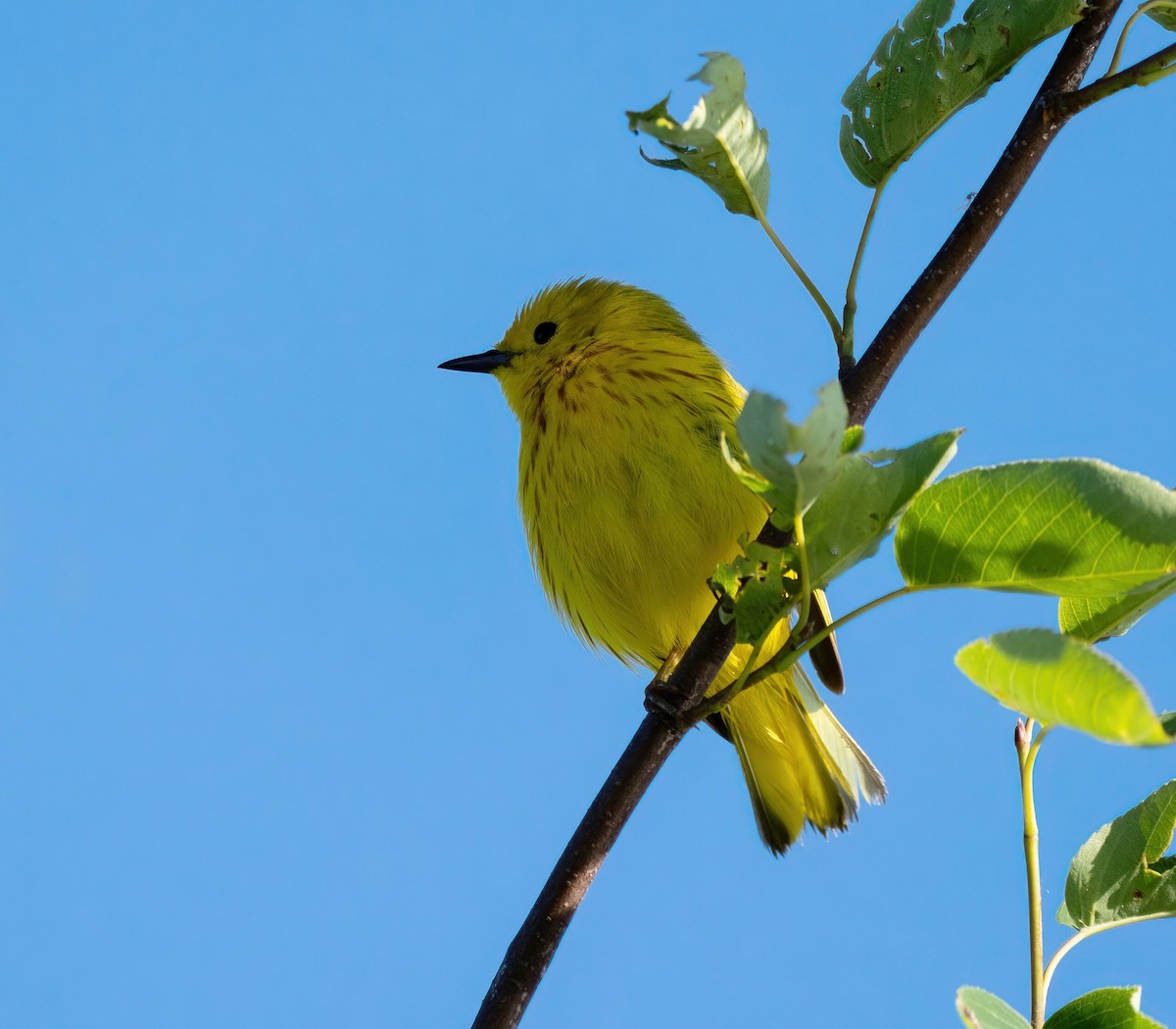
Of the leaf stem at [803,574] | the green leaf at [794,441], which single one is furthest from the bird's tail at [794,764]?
the green leaf at [794,441]

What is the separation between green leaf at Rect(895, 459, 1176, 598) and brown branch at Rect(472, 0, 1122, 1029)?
0.48 meters

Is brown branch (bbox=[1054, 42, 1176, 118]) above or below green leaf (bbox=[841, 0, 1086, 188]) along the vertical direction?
below

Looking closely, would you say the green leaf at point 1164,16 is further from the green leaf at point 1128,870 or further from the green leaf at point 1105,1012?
the green leaf at point 1105,1012

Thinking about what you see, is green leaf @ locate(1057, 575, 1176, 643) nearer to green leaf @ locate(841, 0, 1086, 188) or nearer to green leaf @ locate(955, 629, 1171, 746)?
green leaf @ locate(955, 629, 1171, 746)

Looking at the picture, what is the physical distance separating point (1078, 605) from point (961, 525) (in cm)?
32

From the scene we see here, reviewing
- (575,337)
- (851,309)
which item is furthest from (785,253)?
(575,337)

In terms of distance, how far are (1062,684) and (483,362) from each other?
383 cm

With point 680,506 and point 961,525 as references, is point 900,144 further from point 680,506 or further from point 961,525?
point 680,506

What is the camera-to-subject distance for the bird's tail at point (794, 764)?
405 centimetres

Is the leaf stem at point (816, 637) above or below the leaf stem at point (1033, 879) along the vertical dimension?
above

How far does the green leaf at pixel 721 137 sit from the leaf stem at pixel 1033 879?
0.82 meters

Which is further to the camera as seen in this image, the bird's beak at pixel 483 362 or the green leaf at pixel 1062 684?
the bird's beak at pixel 483 362

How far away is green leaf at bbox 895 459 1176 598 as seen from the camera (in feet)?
3.92

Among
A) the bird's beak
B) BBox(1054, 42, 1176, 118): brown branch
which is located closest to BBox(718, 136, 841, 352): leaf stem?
BBox(1054, 42, 1176, 118): brown branch
